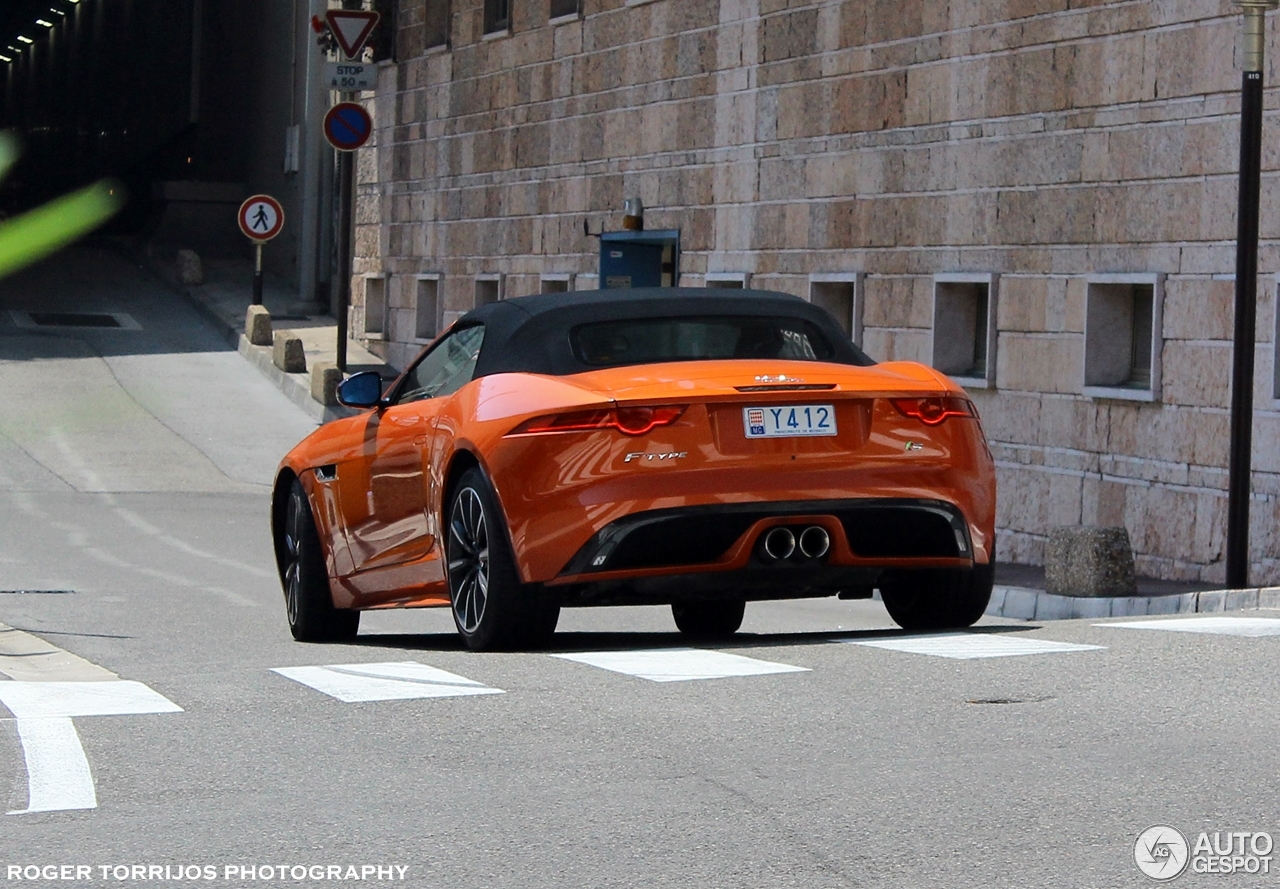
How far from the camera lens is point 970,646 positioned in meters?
8.33

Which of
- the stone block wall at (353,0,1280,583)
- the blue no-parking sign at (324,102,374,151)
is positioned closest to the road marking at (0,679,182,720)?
the stone block wall at (353,0,1280,583)

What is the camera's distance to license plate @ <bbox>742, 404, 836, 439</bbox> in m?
8.23

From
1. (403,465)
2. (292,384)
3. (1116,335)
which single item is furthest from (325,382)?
(403,465)

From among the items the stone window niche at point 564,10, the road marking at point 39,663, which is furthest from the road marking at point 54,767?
the stone window niche at point 564,10

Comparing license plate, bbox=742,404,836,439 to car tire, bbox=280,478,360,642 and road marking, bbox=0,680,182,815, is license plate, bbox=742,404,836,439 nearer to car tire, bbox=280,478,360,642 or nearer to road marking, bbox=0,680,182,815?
road marking, bbox=0,680,182,815

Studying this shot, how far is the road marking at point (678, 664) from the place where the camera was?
7.71 metres

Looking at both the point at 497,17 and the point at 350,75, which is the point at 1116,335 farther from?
the point at 497,17

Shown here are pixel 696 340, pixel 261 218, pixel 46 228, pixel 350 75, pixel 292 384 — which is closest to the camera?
pixel 46 228

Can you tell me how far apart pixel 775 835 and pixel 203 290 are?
32738mm

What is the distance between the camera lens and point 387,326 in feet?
105

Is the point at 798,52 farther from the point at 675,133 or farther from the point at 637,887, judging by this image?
the point at 637,887

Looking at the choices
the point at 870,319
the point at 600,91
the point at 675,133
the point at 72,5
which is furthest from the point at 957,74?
the point at 72,5

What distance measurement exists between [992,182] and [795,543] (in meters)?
9.63

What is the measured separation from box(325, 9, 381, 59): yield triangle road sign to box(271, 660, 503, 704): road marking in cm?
1940
